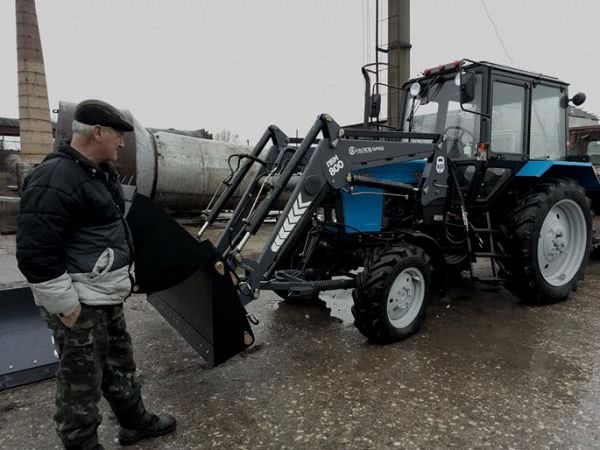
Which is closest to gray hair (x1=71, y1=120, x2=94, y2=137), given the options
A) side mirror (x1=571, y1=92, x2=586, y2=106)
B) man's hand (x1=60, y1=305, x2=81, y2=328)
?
man's hand (x1=60, y1=305, x2=81, y2=328)

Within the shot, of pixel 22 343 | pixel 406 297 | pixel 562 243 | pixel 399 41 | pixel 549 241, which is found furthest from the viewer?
pixel 399 41

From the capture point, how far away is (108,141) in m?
2.20

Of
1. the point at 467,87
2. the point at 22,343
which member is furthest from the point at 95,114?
the point at 467,87

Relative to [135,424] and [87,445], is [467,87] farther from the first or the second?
[87,445]

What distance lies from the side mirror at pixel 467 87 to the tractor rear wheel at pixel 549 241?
4.52 ft

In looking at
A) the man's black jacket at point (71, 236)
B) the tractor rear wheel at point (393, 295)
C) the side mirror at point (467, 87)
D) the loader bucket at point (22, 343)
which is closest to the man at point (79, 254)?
the man's black jacket at point (71, 236)

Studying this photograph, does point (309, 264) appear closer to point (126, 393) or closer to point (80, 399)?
point (126, 393)

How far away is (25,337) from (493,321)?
406 centimetres

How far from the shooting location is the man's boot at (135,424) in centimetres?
242

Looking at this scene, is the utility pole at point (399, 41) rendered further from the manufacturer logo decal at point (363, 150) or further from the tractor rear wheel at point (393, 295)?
the tractor rear wheel at point (393, 295)

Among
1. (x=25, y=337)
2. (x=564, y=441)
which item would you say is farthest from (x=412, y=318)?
(x=25, y=337)

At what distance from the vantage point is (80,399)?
6.98 feet

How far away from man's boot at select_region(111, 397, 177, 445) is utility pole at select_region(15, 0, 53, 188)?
41.6ft

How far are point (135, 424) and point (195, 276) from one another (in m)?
0.94
